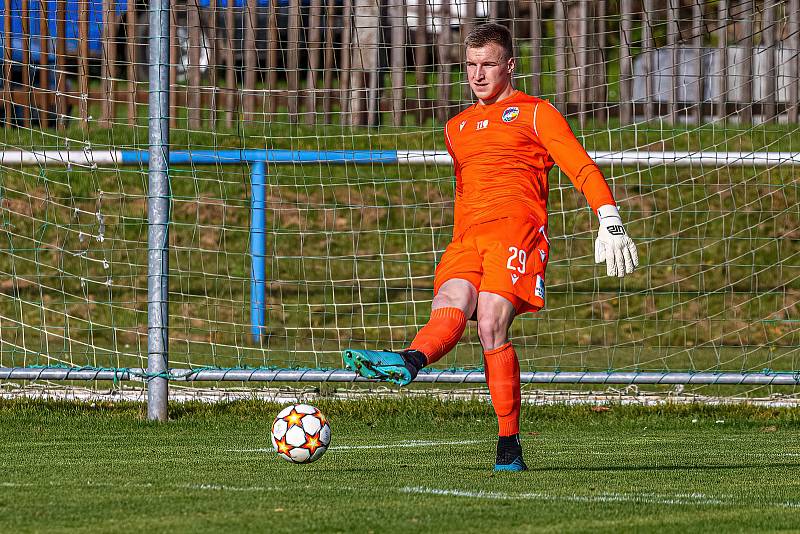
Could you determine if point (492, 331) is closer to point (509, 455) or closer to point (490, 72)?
point (509, 455)

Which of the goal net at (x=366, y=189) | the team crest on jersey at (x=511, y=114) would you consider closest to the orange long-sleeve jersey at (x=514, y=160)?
the team crest on jersey at (x=511, y=114)

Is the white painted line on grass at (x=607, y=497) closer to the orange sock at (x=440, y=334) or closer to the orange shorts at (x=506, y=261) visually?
the orange sock at (x=440, y=334)

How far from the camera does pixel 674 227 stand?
16094mm

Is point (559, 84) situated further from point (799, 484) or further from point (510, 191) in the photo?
point (799, 484)

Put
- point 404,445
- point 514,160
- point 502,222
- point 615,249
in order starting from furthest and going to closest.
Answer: point 404,445 < point 514,160 < point 502,222 < point 615,249

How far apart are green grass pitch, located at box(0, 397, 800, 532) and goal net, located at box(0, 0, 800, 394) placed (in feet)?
3.92

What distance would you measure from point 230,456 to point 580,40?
6179mm

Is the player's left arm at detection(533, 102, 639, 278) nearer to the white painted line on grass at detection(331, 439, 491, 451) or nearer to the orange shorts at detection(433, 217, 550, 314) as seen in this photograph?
the orange shorts at detection(433, 217, 550, 314)

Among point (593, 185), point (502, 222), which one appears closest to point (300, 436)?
point (502, 222)

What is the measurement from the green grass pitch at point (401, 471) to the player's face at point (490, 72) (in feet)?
5.73

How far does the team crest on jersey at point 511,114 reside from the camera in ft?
19.7

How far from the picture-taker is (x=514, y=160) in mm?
5977

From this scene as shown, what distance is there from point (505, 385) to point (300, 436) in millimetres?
934

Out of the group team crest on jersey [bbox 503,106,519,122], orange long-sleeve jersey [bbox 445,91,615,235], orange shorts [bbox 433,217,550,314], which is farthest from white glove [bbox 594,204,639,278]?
team crest on jersey [bbox 503,106,519,122]
